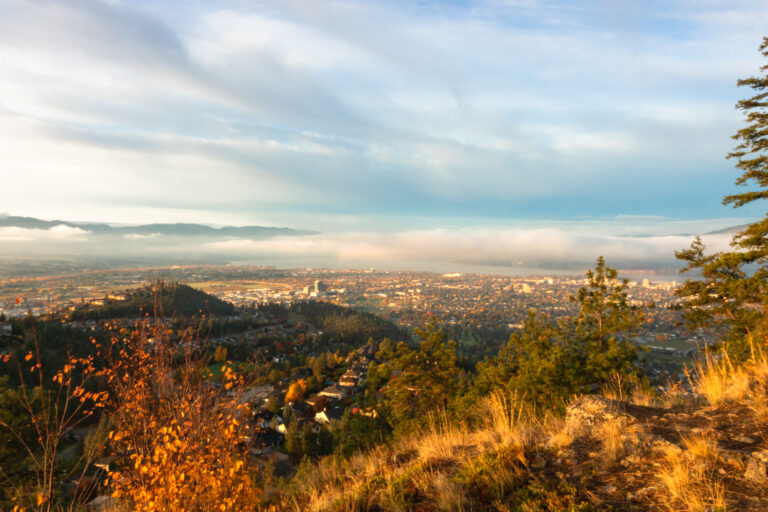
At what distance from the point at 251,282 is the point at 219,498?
203 meters

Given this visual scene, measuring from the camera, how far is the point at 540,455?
4121 mm

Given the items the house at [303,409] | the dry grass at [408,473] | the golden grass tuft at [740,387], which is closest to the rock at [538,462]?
the dry grass at [408,473]

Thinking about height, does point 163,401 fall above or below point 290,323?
above

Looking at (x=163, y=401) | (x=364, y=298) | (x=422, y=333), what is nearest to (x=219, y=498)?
(x=163, y=401)

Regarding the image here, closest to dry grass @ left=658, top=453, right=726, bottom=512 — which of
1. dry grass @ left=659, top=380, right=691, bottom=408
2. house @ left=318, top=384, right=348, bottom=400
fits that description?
dry grass @ left=659, top=380, right=691, bottom=408

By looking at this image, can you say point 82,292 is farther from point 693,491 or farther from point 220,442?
point 693,491

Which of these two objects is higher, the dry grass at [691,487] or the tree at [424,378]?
the dry grass at [691,487]

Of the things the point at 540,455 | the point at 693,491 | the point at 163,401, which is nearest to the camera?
the point at 693,491

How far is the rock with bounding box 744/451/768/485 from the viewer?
2936 millimetres

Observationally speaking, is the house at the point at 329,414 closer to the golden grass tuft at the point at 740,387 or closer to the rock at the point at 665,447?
the golden grass tuft at the point at 740,387

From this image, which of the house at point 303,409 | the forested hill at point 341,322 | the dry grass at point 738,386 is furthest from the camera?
the forested hill at point 341,322

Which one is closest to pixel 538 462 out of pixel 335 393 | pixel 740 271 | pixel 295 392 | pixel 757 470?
pixel 757 470

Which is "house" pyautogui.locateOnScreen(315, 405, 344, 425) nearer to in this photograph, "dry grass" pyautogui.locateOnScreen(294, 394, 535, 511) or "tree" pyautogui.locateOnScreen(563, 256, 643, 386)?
"tree" pyautogui.locateOnScreen(563, 256, 643, 386)

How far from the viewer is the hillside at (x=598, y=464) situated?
3.00 meters
